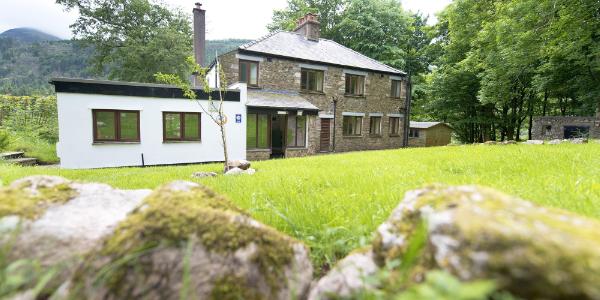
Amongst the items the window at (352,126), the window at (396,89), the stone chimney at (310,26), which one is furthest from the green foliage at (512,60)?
the stone chimney at (310,26)

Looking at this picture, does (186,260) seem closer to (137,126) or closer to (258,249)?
(258,249)

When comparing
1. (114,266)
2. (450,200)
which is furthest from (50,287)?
(450,200)

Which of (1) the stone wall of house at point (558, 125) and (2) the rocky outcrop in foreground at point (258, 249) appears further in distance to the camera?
(1) the stone wall of house at point (558, 125)

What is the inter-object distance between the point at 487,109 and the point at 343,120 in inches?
540

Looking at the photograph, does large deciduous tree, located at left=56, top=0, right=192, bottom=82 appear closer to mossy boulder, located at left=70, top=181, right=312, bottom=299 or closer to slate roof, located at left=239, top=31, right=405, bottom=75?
slate roof, located at left=239, top=31, right=405, bottom=75

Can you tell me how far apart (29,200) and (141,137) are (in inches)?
545

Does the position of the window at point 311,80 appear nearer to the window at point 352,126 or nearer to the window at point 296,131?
the window at point 296,131

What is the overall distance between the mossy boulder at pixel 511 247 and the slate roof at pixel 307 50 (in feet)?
58.9

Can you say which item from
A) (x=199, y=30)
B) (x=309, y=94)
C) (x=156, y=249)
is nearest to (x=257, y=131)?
(x=309, y=94)

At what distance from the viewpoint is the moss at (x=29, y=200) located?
4.70 ft

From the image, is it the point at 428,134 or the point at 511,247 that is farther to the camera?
the point at 428,134

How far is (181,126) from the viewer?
48.9ft

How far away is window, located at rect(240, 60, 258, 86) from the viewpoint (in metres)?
18.2

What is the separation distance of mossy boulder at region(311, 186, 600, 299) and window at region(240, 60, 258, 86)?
59.4 feet
